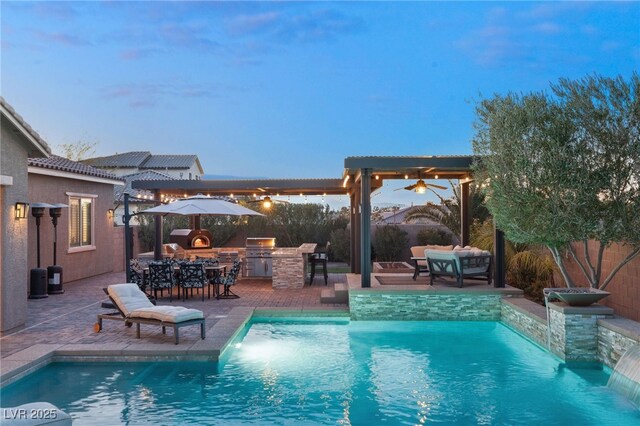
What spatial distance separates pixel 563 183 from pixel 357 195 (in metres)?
7.69

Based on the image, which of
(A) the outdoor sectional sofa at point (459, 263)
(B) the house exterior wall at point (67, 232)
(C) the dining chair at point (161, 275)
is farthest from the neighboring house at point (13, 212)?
(A) the outdoor sectional sofa at point (459, 263)

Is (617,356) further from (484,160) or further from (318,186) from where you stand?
(318,186)

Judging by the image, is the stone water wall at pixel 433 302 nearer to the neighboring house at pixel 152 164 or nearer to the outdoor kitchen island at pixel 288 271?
the outdoor kitchen island at pixel 288 271

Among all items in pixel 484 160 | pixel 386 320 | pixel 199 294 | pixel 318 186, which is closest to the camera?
pixel 484 160

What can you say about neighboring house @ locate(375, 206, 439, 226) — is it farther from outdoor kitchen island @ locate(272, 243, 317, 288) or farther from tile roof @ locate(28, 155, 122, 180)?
tile roof @ locate(28, 155, 122, 180)

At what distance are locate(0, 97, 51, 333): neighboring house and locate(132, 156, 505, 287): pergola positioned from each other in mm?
6222

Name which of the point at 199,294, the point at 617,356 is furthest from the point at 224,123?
the point at 617,356

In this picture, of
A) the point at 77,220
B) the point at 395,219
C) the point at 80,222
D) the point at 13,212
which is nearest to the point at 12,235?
the point at 13,212

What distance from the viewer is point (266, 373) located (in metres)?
7.97

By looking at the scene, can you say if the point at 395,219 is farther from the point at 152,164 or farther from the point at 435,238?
the point at 152,164

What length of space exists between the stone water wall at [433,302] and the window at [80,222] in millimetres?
9767

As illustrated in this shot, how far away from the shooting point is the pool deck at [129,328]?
316 inches

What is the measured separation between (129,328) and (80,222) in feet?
28.1

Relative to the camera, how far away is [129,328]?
32.4 feet
